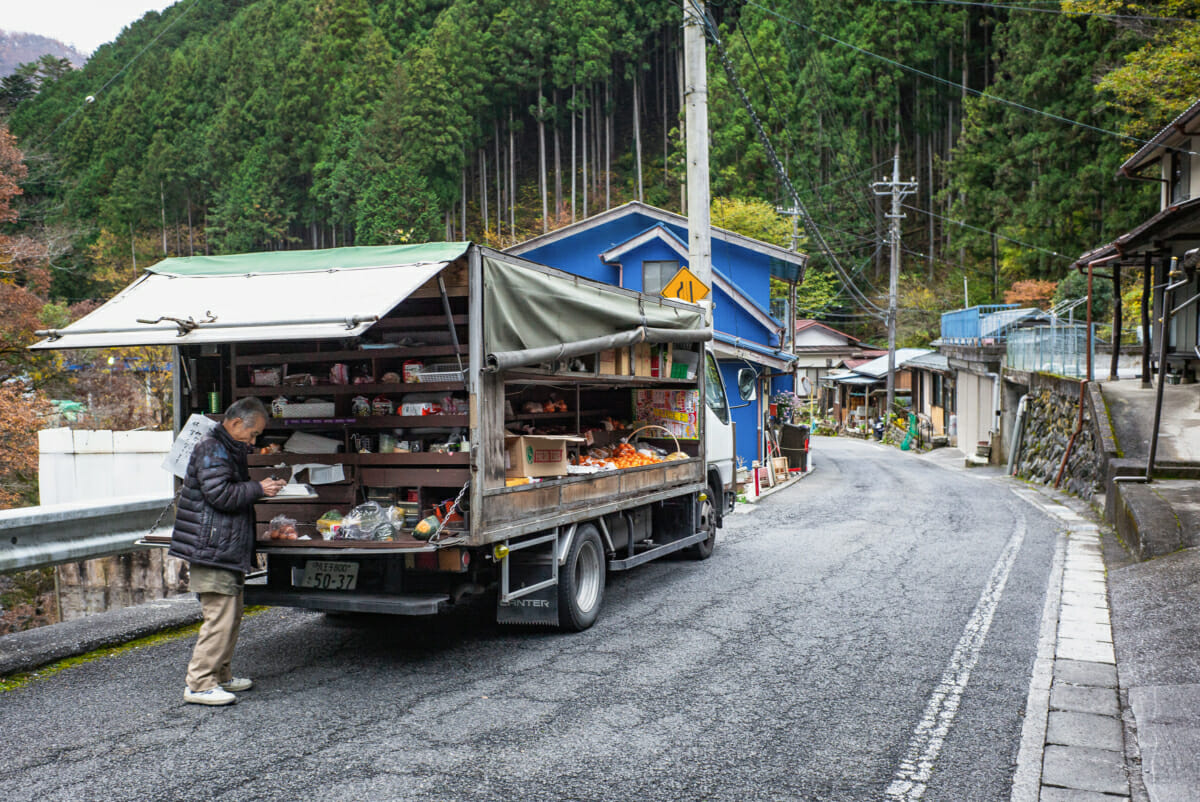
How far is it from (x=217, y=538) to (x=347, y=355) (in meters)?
1.87

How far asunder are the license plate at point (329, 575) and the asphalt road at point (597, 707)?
52 centimetres

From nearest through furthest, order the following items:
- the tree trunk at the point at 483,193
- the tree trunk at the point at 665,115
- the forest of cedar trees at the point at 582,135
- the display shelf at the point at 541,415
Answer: the display shelf at the point at 541,415, the forest of cedar trees at the point at 582,135, the tree trunk at the point at 483,193, the tree trunk at the point at 665,115

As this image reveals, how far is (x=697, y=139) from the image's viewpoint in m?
13.7

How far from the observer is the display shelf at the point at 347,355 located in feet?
21.2

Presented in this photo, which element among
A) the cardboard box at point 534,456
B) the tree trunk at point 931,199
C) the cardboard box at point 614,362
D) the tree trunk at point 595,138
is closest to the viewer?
the cardboard box at point 534,456

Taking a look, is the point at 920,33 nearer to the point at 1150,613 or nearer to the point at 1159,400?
the point at 1159,400

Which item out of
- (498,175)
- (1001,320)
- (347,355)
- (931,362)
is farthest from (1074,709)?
(498,175)

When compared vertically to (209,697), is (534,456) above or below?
above

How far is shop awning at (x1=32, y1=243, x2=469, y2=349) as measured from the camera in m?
5.43

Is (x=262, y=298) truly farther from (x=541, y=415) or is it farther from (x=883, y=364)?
(x=883, y=364)

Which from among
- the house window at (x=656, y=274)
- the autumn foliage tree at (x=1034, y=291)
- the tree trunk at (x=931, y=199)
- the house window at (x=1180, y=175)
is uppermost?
the tree trunk at (x=931, y=199)

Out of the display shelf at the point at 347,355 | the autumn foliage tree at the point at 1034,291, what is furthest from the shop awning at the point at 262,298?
the autumn foliage tree at the point at 1034,291

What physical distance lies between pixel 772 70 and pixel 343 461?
46.1 metres

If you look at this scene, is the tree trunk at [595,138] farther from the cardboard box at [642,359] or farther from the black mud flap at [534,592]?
the black mud flap at [534,592]
